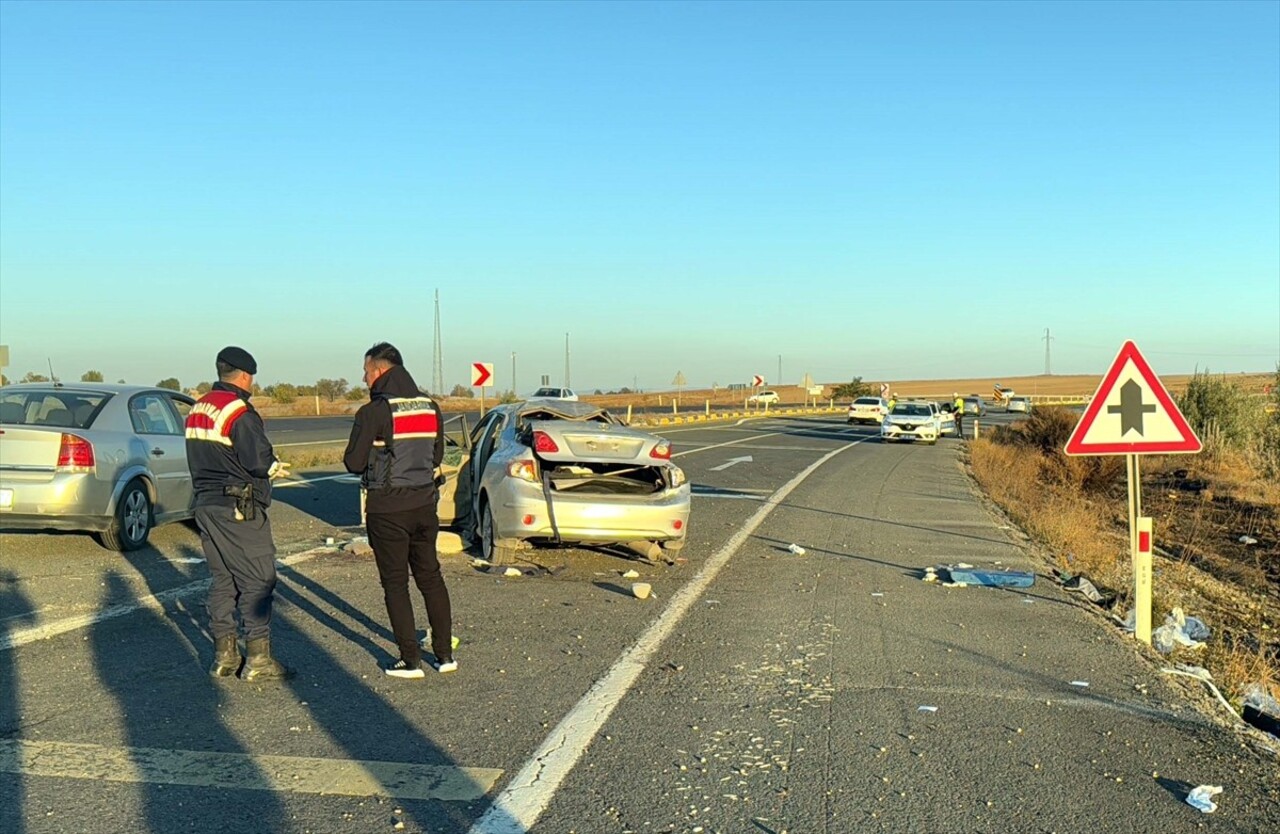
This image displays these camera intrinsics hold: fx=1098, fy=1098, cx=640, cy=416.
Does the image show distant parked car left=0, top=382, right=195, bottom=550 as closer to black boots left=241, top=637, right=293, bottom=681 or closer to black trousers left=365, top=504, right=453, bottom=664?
black boots left=241, top=637, right=293, bottom=681

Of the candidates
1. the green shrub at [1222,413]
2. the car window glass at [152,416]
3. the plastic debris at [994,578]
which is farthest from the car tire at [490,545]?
the green shrub at [1222,413]

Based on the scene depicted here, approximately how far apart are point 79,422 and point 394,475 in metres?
5.65

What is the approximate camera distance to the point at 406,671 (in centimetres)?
631

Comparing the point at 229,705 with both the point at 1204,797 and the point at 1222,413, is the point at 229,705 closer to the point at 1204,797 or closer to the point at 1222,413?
the point at 1204,797

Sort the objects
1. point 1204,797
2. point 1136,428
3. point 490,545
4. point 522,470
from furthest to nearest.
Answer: point 490,545 < point 522,470 < point 1136,428 < point 1204,797

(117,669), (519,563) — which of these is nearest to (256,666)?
(117,669)

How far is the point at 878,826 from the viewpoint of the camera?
4238 mm

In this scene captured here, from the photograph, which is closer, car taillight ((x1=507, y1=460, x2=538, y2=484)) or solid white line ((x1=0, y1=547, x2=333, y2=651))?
solid white line ((x1=0, y1=547, x2=333, y2=651))

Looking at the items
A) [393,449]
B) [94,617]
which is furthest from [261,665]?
[94,617]

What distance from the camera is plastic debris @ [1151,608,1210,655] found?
304 inches

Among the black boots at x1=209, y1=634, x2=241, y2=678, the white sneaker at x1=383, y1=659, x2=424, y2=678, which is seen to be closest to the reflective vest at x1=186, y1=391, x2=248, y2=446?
the black boots at x1=209, y1=634, x2=241, y2=678

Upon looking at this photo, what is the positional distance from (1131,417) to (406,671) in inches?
213

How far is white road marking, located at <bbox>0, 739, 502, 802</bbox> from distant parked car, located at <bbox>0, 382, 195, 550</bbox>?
5.48 metres

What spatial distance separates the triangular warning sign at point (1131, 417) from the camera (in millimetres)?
7871
